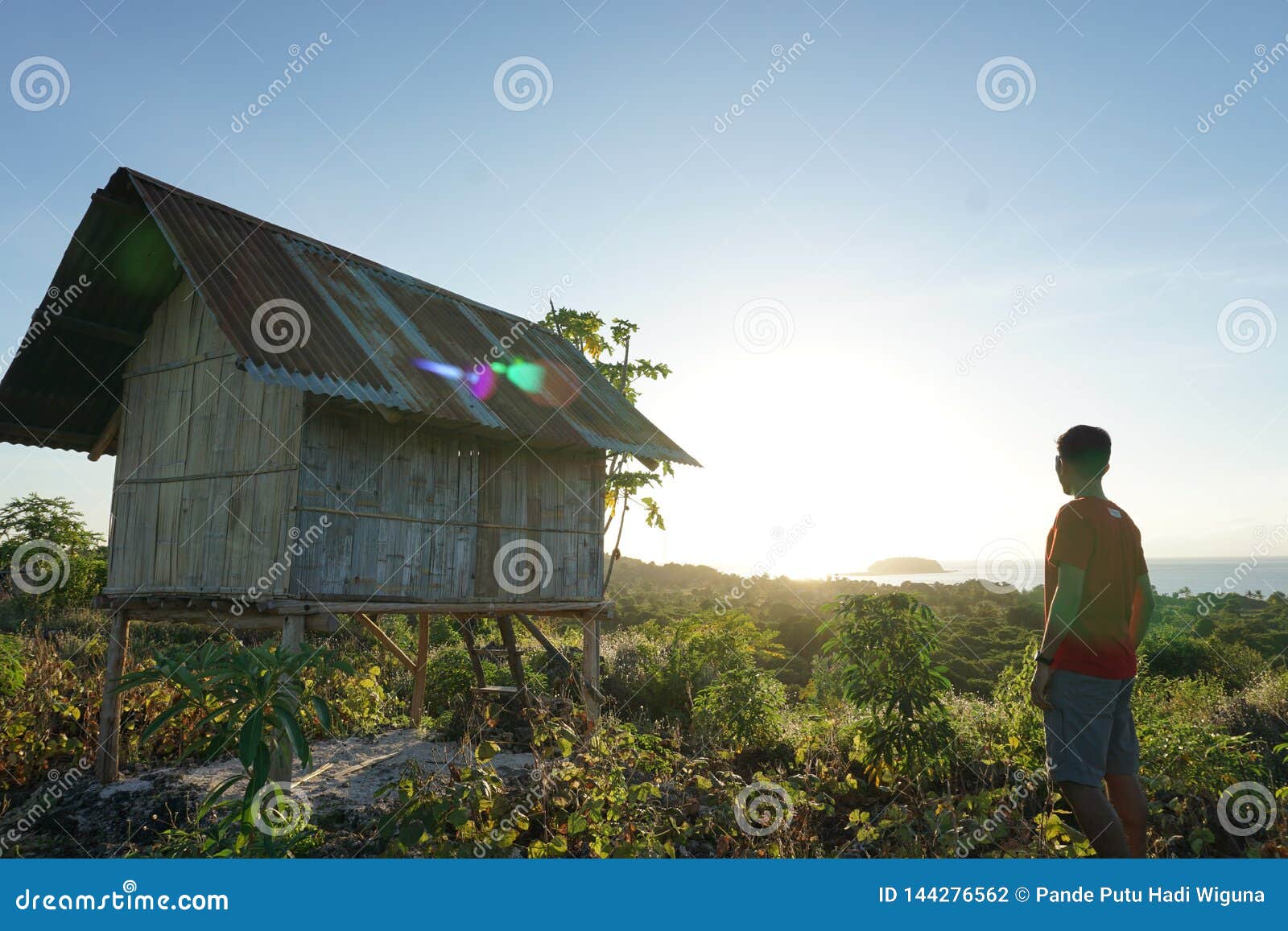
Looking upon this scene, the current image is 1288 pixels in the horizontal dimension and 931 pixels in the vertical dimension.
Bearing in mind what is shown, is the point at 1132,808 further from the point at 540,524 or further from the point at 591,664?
the point at 591,664

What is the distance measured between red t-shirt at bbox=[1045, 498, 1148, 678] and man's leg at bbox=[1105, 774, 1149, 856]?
0.54 m

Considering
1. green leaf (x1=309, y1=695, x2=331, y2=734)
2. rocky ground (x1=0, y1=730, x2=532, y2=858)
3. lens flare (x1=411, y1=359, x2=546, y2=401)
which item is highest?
lens flare (x1=411, y1=359, x2=546, y2=401)

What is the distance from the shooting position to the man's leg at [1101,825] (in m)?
4.13

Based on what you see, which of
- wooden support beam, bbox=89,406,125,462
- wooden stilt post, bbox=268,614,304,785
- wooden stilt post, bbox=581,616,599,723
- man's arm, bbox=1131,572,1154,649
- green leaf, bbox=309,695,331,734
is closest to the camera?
man's arm, bbox=1131,572,1154,649

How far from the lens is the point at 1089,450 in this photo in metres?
4.75

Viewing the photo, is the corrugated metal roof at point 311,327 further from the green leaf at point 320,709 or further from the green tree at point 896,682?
the green tree at point 896,682

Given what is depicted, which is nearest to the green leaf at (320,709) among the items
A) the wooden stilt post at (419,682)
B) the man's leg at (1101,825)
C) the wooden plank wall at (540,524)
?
the man's leg at (1101,825)

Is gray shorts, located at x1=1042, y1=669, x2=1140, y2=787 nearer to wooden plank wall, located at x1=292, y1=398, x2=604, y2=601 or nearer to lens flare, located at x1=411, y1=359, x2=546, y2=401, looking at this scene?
wooden plank wall, located at x1=292, y1=398, x2=604, y2=601

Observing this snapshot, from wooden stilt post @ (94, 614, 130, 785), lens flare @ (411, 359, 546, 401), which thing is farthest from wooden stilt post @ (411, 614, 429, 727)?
lens flare @ (411, 359, 546, 401)

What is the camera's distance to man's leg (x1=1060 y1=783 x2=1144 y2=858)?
4.13 meters

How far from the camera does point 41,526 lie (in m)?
24.6

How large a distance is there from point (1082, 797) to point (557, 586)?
8.08m

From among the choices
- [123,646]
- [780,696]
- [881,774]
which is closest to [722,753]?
[881,774]
